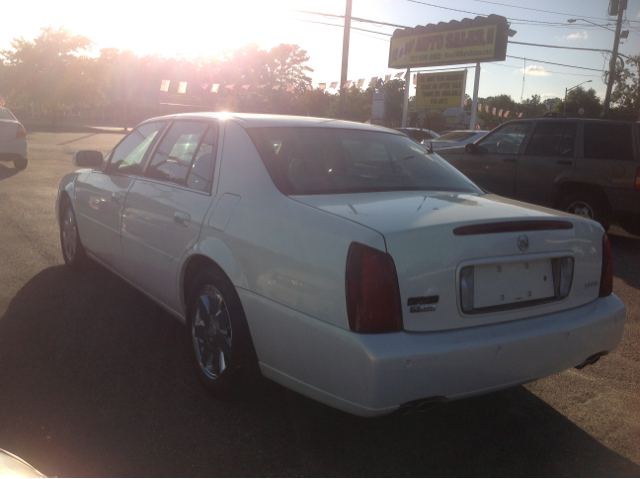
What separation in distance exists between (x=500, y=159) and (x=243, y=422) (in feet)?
23.9

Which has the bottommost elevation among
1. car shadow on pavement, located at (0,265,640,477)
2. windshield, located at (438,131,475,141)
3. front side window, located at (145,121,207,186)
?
car shadow on pavement, located at (0,265,640,477)

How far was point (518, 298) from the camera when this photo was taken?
2729 millimetres

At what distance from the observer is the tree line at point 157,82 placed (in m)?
40.8

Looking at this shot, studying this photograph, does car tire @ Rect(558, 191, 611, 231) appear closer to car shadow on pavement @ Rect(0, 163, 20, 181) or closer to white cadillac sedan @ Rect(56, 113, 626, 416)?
white cadillac sedan @ Rect(56, 113, 626, 416)

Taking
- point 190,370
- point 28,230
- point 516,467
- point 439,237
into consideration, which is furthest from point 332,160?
point 28,230

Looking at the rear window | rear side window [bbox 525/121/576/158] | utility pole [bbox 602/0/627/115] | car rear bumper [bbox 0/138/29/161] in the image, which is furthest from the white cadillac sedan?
utility pole [bbox 602/0/627/115]

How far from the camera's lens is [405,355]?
2.38m

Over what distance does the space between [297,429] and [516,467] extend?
104cm

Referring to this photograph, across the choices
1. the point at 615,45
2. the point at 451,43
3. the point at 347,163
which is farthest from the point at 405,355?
the point at 615,45

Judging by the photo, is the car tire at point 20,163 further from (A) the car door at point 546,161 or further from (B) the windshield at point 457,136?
(B) the windshield at point 457,136

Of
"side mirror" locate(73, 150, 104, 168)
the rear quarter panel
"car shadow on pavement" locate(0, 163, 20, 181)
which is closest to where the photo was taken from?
the rear quarter panel

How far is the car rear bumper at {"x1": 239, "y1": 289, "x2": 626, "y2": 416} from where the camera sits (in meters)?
2.39

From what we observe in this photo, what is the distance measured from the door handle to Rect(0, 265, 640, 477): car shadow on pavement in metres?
0.91

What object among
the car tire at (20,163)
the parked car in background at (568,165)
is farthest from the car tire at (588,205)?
the car tire at (20,163)
